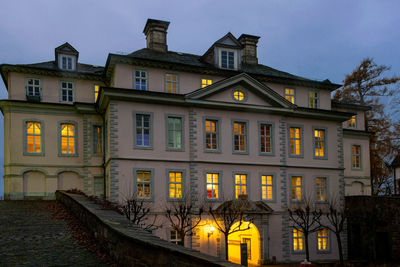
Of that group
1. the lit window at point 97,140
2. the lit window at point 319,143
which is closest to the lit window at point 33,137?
the lit window at point 97,140

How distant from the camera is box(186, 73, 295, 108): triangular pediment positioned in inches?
1152

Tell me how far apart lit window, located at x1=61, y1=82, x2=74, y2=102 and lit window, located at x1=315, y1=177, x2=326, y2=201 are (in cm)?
1884

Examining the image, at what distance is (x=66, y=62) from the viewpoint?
32781 mm

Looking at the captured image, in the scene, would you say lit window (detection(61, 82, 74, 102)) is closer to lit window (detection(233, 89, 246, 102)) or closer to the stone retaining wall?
lit window (detection(233, 89, 246, 102))

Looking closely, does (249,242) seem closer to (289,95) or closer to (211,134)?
(211,134)

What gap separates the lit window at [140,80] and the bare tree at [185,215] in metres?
7.76

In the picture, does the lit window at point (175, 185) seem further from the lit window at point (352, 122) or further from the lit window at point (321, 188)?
the lit window at point (352, 122)

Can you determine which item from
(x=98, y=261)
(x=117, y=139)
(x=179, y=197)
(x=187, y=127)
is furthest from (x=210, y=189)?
(x=98, y=261)

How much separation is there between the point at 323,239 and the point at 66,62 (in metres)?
22.5

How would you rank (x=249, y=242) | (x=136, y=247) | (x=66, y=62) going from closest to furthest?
(x=136, y=247)
(x=249, y=242)
(x=66, y=62)

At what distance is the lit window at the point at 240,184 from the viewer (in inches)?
1185

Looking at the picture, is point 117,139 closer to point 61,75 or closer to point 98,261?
point 61,75

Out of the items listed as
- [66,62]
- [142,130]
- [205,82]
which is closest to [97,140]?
[142,130]

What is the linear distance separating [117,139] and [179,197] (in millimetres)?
5301
